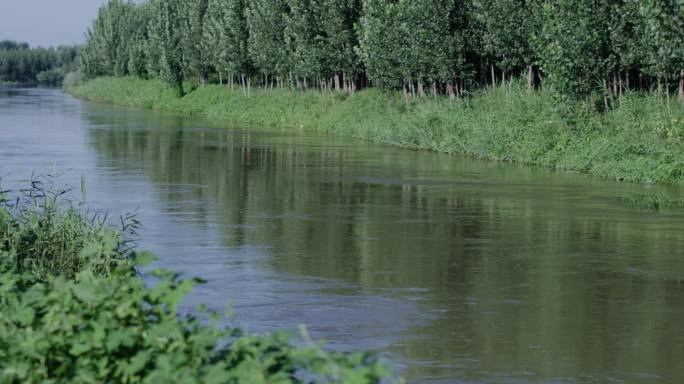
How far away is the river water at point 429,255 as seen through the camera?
10.8 m

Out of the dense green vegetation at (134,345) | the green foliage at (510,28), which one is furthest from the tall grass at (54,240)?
the green foliage at (510,28)

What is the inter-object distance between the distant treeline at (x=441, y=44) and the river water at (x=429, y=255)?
3.69 metres

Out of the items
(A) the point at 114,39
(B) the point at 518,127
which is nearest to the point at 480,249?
(B) the point at 518,127

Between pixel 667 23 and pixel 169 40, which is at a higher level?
pixel 169 40

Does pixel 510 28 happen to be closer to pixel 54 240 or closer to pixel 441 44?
pixel 441 44

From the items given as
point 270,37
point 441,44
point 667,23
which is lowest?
point 667,23

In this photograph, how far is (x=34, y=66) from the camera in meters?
188

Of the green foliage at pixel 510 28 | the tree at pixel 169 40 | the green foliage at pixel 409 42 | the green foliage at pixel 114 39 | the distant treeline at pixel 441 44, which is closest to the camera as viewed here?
the distant treeline at pixel 441 44

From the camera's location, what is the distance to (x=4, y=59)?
180000 mm

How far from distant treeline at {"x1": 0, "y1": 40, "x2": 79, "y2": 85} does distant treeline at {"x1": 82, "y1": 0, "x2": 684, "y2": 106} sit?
10504 cm

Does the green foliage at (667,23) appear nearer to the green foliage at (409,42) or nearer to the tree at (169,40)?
the green foliage at (409,42)

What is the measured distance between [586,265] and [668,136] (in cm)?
1187

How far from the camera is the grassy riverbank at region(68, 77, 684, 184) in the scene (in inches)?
1038

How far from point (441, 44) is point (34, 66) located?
523ft
